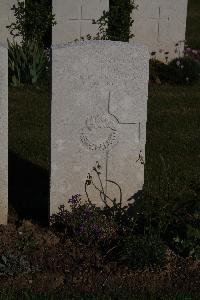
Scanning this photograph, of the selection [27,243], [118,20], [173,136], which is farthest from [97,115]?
[118,20]

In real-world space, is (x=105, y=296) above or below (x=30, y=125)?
Answer: below

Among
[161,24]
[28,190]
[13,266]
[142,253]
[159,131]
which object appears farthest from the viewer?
[161,24]

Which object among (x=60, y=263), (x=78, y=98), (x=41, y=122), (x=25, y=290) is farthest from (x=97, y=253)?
(x=41, y=122)

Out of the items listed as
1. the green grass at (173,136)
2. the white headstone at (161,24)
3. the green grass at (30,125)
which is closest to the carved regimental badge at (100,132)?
the green grass at (173,136)

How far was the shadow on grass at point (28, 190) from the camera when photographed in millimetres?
6133

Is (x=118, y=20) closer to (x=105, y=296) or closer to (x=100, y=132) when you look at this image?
(x=100, y=132)

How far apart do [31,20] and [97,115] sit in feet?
23.3

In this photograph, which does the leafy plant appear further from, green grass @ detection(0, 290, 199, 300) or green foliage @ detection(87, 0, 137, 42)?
green grass @ detection(0, 290, 199, 300)

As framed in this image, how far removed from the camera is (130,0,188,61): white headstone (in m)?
13.0

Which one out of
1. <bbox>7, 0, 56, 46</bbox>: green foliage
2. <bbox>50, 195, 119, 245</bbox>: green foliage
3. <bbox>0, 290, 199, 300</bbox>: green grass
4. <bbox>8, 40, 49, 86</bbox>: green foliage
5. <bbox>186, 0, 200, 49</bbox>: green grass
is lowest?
<bbox>0, 290, 199, 300</bbox>: green grass

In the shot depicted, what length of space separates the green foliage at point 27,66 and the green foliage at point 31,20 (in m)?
1.06

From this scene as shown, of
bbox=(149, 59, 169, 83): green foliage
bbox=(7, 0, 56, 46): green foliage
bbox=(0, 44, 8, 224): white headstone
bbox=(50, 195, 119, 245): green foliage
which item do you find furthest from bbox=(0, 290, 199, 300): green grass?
bbox=(7, 0, 56, 46): green foliage

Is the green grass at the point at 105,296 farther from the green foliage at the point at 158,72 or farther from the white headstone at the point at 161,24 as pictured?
the white headstone at the point at 161,24

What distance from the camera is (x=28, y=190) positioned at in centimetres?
675
